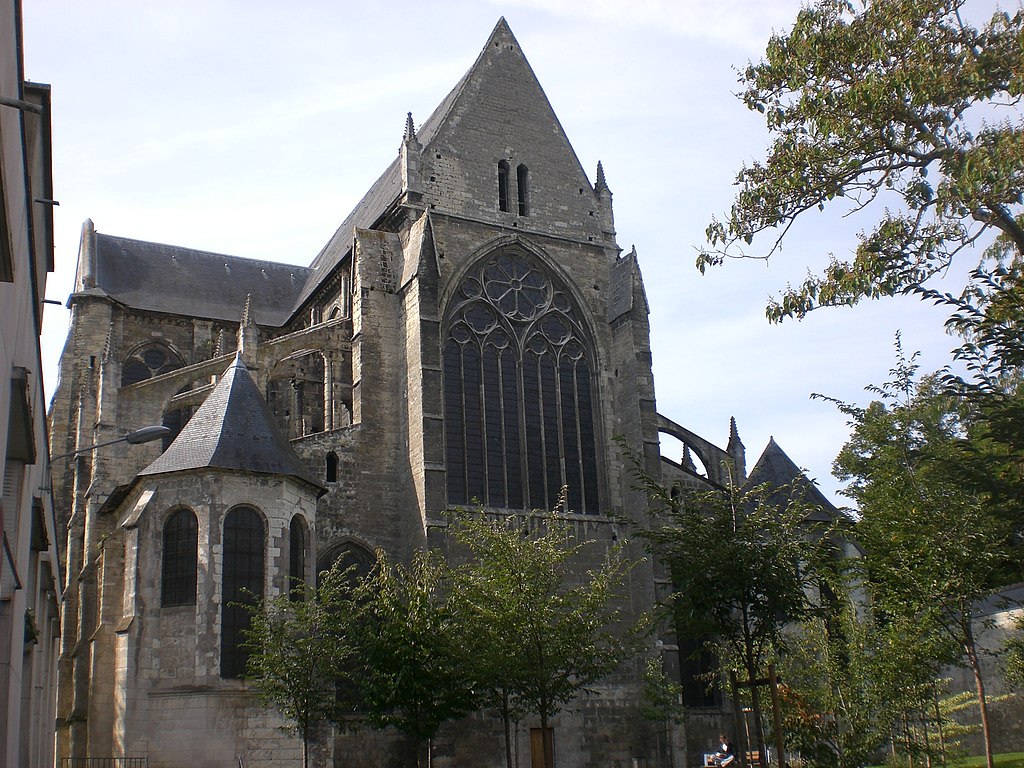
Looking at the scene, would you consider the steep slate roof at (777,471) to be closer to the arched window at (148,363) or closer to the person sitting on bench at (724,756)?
the person sitting on bench at (724,756)

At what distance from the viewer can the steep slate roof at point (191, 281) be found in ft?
109

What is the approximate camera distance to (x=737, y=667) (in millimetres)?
16219

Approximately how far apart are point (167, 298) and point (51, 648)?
51.0 feet

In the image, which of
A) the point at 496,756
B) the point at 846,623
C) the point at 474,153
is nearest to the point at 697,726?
the point at 496,756

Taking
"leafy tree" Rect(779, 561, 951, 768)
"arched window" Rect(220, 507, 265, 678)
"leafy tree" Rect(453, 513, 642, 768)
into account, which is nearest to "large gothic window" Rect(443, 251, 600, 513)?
"arched window" Rect(220, 507, 265, 678)

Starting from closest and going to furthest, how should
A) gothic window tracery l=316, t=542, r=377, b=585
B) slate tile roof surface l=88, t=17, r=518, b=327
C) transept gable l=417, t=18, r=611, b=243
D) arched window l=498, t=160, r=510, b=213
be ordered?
gothic window tracery l=316, t=542, r=377, b=585 → transept gable l=417, t=18, r=611, b=243 → arched window l=498, t=160, r=510, b=213 → slate tile roof surface l=88, t=17, r=518, b=327

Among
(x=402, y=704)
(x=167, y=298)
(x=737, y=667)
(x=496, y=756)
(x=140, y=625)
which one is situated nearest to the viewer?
(x=737, y=667)

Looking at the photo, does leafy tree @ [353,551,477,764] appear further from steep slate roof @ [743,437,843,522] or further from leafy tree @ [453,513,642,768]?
steep slate roof @ [743,437,843,522]

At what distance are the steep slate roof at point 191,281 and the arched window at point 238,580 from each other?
554 inches

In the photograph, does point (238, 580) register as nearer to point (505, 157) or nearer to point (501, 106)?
point (505, 157)

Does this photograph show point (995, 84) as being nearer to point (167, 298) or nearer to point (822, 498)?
point (822, 498)

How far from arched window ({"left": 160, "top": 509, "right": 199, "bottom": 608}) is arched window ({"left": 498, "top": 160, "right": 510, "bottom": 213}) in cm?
1141

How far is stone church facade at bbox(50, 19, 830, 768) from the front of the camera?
19.7m

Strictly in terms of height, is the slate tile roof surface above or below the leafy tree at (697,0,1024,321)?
above
